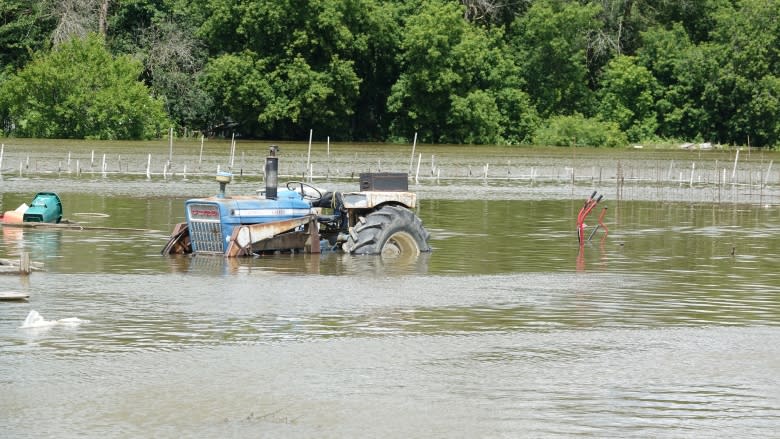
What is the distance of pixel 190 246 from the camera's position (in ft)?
85.9

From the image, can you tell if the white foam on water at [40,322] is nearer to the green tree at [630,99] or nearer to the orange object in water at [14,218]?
the orange object in water at [14,218]

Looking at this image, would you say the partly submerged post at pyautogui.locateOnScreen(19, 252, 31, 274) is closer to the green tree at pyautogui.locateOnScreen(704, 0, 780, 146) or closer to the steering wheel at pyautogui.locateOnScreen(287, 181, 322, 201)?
the steering wheel at pyautogui.locateOnScreen(287, 181, 322, 201)

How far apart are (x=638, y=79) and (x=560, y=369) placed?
92.4m

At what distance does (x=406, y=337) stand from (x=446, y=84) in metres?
79.4

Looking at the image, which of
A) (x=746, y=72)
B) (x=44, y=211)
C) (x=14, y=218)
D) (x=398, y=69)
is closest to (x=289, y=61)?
(x=398, y=69)

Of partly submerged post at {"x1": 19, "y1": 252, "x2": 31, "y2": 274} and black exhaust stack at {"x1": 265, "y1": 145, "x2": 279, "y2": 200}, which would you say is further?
black exhaust stack at {"x1": 265, "y1": 145, "x2": 279, "y2": 200}

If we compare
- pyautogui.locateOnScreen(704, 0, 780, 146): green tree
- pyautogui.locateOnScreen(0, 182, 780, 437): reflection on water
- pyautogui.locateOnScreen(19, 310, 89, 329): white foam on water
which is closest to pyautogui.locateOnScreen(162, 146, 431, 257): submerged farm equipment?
pyautogui.locateOnScreen(0, 182, 780, 437): reflection on water

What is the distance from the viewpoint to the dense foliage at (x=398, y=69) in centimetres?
9381

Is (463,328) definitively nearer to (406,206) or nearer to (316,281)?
(316,281)

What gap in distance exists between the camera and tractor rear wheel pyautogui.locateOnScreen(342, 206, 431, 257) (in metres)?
26.3

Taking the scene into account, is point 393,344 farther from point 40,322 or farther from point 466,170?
point 466,170

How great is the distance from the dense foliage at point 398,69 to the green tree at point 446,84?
141 millimetres

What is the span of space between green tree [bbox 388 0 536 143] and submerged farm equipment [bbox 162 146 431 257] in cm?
6888

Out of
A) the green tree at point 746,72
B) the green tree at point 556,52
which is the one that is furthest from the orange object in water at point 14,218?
the green tree at point 746,72
